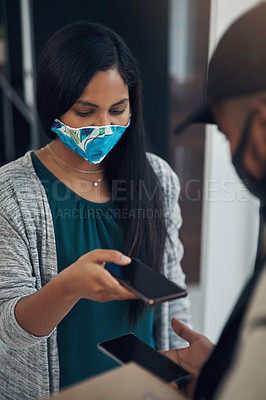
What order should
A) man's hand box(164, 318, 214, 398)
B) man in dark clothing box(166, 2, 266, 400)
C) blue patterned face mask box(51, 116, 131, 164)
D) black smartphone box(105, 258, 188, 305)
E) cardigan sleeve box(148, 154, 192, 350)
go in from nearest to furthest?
man in dark clothing box(166, 2, 266, 400) → black smartphone box(105, 258, 188, 305) → man's hand box(164, 318, 214, 398) → blue patterned face mask box(51, 116, 131, 164) → cardigan sleeve box(148, 154, 192, 350)

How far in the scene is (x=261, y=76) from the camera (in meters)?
0.63

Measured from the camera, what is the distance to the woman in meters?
1.14

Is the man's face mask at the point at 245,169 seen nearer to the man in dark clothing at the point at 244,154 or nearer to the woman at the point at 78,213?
the man in dark clothing at the point at 244,154

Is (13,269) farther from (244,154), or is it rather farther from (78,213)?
(244,154)

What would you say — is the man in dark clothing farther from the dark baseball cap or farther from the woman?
the woman

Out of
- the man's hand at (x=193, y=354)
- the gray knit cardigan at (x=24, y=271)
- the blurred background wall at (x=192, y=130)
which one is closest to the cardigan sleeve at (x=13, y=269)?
the gray knit cardigan at (x=24, y=271)

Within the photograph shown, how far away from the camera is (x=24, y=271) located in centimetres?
115

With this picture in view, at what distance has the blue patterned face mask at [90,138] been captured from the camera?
1.21 meters

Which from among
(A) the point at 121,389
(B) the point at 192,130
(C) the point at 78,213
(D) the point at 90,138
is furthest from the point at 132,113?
(B) the point at 192,130

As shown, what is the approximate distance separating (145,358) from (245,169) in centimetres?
40

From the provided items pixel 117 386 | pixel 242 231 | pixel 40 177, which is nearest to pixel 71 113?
pixel 40 177

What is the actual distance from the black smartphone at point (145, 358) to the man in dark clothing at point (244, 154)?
141 mm

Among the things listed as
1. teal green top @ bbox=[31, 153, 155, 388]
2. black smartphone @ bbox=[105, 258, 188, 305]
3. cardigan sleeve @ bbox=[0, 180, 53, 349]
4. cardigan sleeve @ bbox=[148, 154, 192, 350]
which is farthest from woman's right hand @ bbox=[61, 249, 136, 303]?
cardigan sleeve @ bbox=[148, 154, 192, 350]

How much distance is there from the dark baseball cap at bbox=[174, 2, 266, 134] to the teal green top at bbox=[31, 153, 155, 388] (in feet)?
2.25
